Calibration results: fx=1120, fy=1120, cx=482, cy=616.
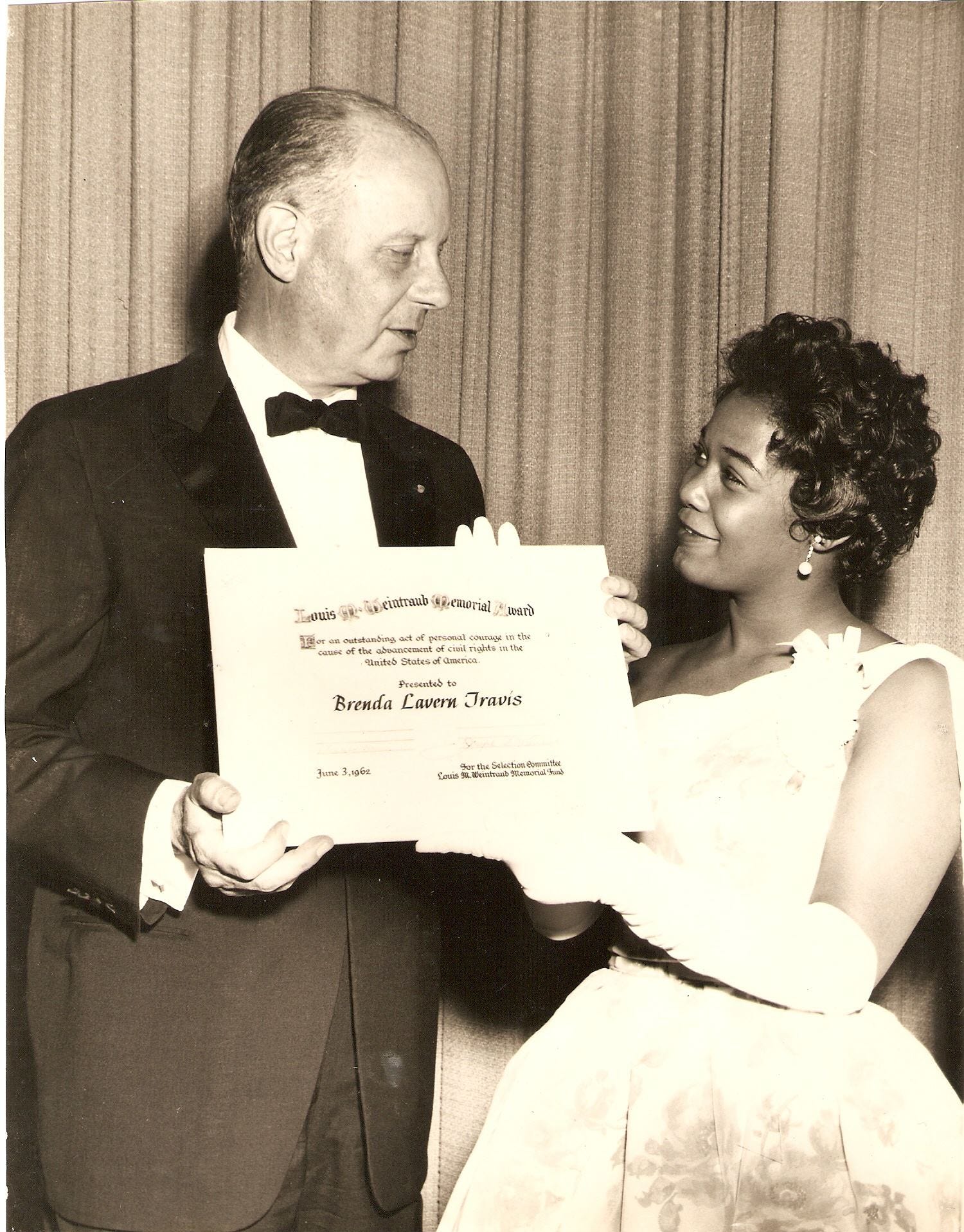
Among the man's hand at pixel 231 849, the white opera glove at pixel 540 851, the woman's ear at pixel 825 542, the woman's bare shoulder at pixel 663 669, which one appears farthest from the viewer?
the woman's bare shoulder at pixel 663 669

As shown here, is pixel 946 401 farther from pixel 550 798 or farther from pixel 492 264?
pixel 550 798

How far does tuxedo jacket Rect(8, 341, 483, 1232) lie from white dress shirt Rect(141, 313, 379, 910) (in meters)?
0.09

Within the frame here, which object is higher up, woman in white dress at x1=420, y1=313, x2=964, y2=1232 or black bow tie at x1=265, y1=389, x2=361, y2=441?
black bow tie at x1=265, y1=389, x2=361, y2=441

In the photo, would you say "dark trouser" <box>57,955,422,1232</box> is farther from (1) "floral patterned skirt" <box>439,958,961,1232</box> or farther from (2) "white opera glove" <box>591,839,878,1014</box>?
(2) "white opera glove" <box>591,839,878,1014</box>

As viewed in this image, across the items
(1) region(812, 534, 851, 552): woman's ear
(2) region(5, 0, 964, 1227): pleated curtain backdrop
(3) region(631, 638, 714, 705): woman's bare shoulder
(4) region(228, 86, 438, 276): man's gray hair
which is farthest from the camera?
(2) region(5, 0, 964, 1227): pleated curtain backdrop

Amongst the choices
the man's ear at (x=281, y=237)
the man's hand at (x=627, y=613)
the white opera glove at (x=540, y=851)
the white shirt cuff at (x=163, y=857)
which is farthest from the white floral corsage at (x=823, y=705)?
the man's ear at (x=281, y=237)

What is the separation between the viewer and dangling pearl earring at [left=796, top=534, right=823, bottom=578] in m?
1.75

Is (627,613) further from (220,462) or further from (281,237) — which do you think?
(281,237)

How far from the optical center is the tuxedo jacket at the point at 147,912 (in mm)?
1516

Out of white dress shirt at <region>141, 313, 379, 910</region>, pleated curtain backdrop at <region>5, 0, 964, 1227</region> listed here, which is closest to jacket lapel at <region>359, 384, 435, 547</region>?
white dress shirt at <region>141, 313, 379, 910</region>

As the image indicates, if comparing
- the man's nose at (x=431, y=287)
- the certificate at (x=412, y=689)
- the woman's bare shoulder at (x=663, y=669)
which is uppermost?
the man's nose at (x=431, y=287)

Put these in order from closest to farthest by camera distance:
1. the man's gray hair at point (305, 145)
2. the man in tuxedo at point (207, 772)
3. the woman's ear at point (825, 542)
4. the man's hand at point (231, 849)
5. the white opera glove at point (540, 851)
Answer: the man's hand at point (231, 849) → the white opera glove at point (540, 851) → the man in tuxedo at point (207, 772) → the man's gray hair at point (305, 145) → the woman's ear at point (825, 542)

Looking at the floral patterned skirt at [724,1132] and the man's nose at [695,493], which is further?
the man's nose at [695,493]

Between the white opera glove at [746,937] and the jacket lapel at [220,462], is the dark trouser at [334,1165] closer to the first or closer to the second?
the white opera glove at [746,937]
